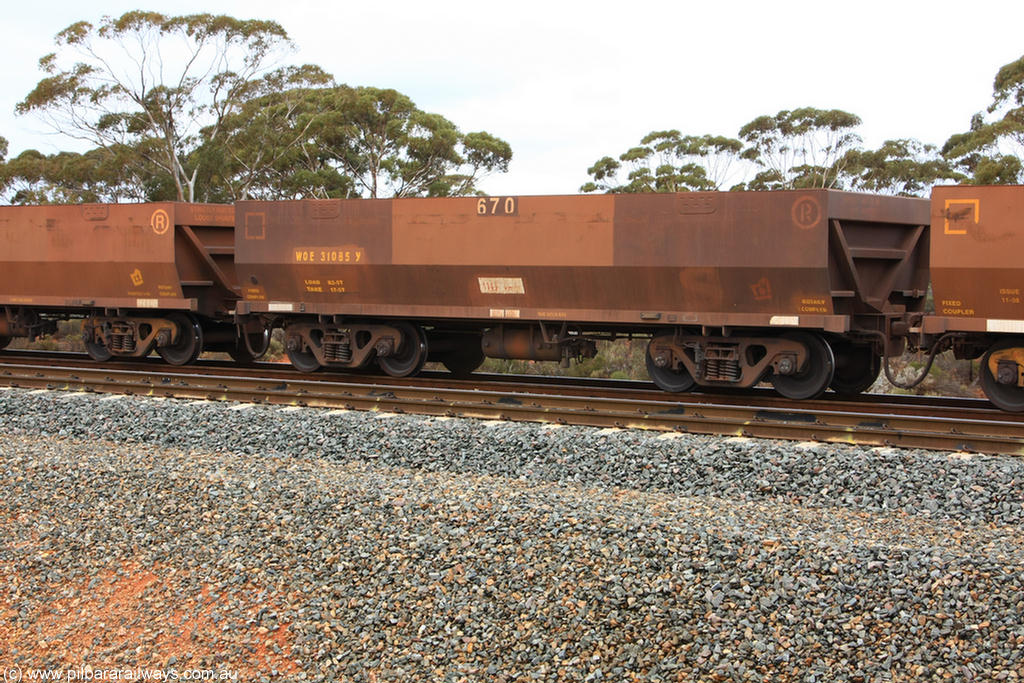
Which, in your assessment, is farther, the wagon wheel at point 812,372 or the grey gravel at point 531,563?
the wagon wheel at point 812,372

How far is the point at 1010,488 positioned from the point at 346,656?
17.2 feet

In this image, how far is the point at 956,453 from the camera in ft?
28.0

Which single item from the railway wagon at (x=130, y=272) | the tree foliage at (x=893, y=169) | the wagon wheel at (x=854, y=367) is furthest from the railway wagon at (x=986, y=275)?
the tree foliage at (x=893, y=169)

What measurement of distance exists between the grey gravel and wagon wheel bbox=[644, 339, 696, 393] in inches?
131

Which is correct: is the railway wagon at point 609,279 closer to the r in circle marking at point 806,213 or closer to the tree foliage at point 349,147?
the r in circle marking at point 806,213

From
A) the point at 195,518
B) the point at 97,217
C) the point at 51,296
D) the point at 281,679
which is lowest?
the point at 281,679

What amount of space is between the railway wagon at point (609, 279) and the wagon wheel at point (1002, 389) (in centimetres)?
111

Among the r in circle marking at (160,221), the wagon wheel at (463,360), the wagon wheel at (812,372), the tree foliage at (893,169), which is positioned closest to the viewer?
the wagon wheel at (812,372)

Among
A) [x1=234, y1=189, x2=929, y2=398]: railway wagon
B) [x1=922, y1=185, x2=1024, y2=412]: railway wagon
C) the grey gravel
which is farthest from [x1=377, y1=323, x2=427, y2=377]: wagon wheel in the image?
[x1=922, y1=185, x2=1024, y2=412]: railway wagon

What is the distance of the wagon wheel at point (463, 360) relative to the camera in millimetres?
15086

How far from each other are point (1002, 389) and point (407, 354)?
26.0ft

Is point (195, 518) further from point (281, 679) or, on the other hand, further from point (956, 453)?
point (956, 453)

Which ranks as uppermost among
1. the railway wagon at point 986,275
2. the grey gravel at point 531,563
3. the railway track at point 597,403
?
the railway wagon at point 986,275

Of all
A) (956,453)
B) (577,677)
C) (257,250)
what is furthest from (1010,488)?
(257,250)
